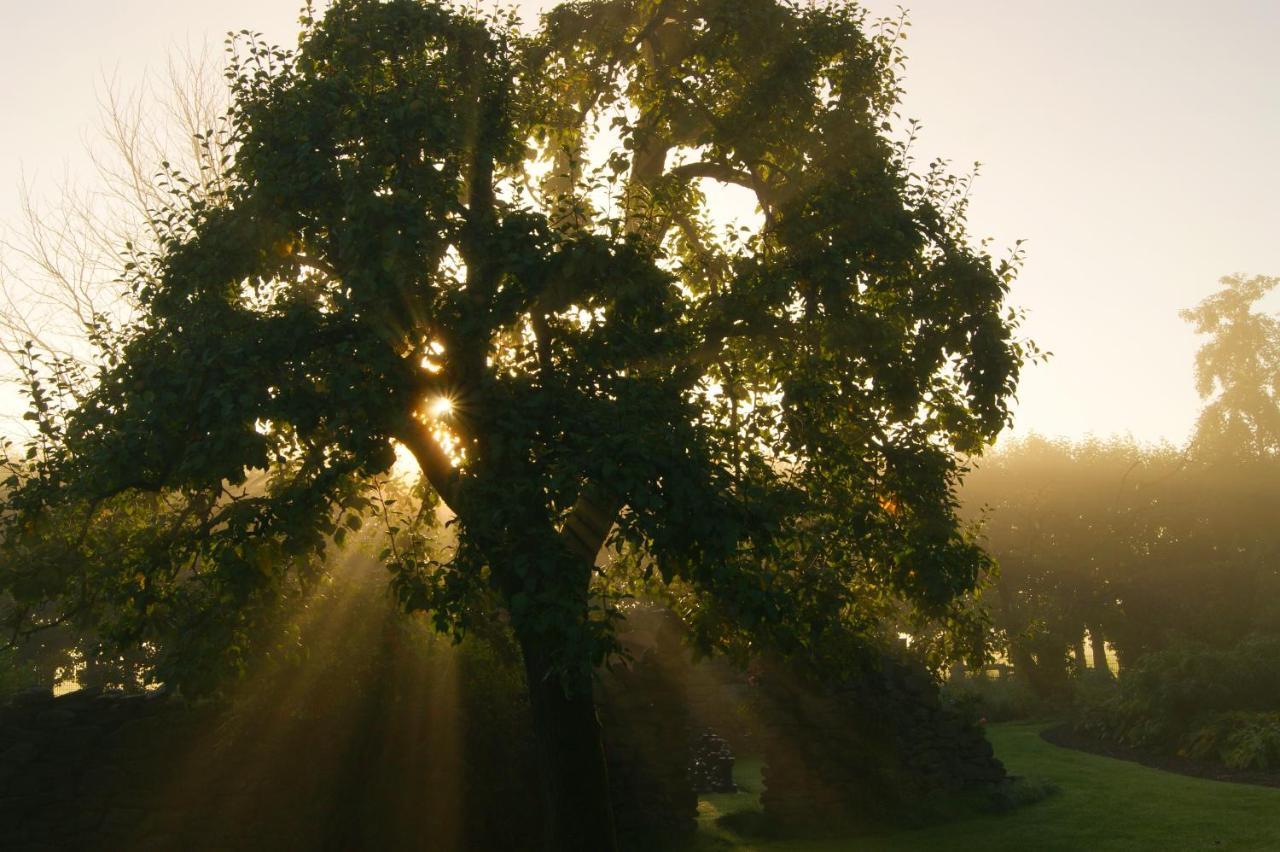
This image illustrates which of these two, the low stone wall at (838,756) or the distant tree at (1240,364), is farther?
the distant tree at (1240,364)

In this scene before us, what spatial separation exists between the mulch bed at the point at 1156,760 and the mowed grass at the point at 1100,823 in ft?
2.29

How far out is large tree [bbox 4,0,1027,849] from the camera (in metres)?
10.2

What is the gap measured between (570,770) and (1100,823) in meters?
10.4

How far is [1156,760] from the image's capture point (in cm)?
2470

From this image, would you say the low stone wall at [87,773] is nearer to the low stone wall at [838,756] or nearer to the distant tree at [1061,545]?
the low stone wall at [838,756]

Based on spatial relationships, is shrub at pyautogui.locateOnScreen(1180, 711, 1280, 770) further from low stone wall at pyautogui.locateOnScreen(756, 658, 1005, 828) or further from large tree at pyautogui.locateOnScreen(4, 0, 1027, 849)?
large tree at pyautogui.locateOnScreen(4, 0, 1027, 849)

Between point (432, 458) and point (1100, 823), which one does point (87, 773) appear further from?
point (1100, 823)

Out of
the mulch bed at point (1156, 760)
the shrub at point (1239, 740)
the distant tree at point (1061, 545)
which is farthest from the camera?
the distant tree at point (1061, 545)

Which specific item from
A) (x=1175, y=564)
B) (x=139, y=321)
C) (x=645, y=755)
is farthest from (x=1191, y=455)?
(x=139, y=321)

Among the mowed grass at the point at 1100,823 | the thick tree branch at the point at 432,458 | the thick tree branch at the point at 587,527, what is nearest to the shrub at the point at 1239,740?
the mowed grass at the point at 1100,823

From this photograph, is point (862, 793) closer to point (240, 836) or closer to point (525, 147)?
point (240, 836)

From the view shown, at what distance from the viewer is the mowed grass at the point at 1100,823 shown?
1566cm

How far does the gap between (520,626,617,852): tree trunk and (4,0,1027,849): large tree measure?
1.6 inches

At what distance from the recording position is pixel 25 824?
46.9 ft
